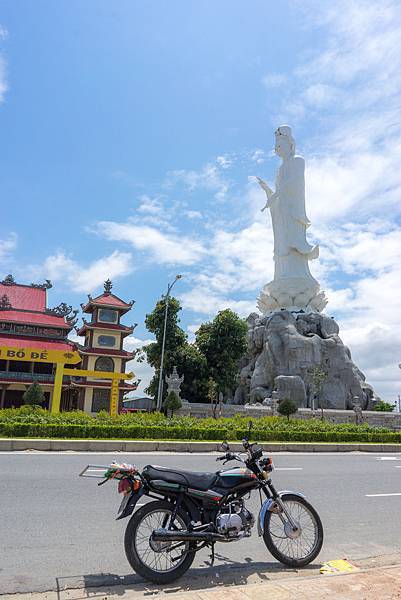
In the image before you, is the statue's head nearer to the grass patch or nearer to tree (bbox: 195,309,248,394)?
tree (bbox: 195,309,248,394)

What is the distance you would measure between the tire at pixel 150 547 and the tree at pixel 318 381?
29887 millimetres

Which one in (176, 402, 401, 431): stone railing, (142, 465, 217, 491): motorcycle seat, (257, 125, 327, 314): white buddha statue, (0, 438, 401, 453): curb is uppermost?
(257, 125, 327, 314): white buddha statue

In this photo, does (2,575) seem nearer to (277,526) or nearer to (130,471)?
(130,471)

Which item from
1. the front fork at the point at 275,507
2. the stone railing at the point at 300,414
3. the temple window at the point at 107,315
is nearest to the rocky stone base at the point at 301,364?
the stone railing at the point at 300,414

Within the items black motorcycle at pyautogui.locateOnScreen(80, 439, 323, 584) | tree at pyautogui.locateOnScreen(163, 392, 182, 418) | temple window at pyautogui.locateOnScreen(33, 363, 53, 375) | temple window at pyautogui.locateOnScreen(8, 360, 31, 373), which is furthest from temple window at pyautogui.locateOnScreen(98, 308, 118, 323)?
black motorcycle at pyautogui.locateOnScreen(80, 439, 323, 584)

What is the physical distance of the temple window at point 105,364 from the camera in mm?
33438

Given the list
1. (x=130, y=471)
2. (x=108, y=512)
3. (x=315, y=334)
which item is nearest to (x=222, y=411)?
(x=315, y=334)

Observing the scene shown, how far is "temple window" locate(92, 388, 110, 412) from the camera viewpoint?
32688 millimetres

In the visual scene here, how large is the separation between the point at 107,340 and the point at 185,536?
30.4 metres

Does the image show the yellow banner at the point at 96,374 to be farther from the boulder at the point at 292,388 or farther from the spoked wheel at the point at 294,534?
the spoked wheel at the point at 294,534

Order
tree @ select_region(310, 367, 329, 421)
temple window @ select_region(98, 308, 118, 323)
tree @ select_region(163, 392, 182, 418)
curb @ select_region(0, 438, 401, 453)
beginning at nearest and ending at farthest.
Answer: curb @ select_region(0, 438, 401, 453)
tree @ select_region(163, 392, 182, 418)
tree @ select_region(310, 367, 329, 421)
temple window @ select_region(98, 308, 118, 323)

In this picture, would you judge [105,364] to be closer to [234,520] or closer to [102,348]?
[102,348]

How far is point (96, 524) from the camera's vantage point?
224 inches

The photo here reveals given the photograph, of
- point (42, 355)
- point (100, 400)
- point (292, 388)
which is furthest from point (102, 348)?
point (292, 388)
